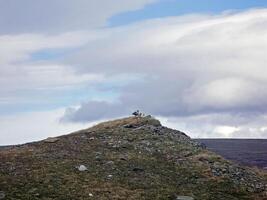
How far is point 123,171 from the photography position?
123 feet

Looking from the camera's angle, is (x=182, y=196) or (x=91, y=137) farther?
(x=91, y=137)

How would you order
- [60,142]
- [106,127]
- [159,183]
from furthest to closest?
[106,127] < [60,142] < [159,183]

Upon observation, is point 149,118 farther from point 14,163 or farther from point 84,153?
→ point 14,163

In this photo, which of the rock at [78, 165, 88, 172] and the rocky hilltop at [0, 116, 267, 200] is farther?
the rock at [78, 165, 88, 172]

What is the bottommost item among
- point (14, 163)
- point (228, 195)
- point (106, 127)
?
point (228, 195)

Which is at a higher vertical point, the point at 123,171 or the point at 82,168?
the point at 82,168

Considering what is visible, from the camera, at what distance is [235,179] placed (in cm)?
3706

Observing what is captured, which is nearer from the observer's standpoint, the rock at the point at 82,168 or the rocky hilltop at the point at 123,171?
the rocky hilltop at the point at 123,171

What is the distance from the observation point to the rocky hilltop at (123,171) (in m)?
33.0

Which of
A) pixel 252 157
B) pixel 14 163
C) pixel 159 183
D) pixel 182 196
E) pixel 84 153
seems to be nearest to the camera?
pixel 182 196

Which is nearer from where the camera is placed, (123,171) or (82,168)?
(82,168)

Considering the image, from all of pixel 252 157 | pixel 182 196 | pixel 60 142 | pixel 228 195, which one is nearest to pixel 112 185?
pixel 182 196

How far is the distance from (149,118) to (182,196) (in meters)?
20.0

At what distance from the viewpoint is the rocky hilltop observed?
3297 cm
